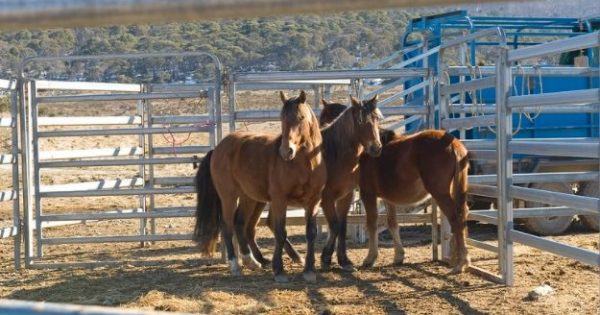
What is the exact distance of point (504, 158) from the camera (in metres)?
6.76

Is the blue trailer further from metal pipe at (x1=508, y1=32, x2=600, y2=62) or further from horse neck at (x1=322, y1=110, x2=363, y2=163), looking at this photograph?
metal pipe at (x1=508, y1=32, x2=600, y2=62)

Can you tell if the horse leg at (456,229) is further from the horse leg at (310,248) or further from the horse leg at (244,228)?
the horse leg at (244,228)

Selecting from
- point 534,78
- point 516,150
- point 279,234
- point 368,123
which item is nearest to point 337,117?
point 368,123

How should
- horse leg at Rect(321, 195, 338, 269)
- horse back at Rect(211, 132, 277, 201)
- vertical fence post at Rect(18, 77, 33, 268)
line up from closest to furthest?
horse back at Rect(211, 132, 277, 201) < horse leg at Rect(321, 195, 338, 269) < vertical fence post at Rect(18, 77, 33, 268)

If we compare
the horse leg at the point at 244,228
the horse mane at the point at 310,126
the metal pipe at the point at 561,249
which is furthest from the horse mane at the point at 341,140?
the metal pipe at the point at 561,249

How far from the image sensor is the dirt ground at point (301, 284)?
6293 mm

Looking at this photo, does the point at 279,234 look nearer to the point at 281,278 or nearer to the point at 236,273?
the point at 281,278

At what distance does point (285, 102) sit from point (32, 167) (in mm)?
3462

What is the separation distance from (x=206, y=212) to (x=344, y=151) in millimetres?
1626

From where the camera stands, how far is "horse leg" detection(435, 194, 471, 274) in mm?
7453

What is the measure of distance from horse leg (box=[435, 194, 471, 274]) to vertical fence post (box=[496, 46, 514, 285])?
0.65m

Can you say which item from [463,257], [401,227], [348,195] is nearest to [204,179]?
[348,195]

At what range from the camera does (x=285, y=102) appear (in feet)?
23.8

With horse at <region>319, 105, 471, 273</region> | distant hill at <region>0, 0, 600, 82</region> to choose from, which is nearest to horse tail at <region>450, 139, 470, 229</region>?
horse at <region>319, 105, 471, 273</region>
